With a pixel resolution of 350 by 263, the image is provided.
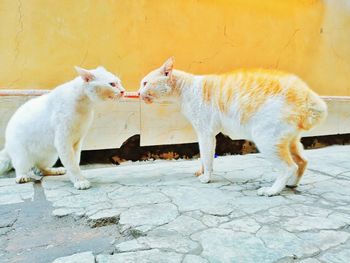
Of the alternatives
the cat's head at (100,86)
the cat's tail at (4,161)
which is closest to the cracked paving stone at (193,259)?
the cat's head at (100,86)

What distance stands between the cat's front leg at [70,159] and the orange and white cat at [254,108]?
0.80 metres

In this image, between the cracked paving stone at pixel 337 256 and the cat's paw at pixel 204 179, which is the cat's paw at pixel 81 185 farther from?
the cracked paving stone at pixel 337 256

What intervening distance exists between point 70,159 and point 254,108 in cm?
153

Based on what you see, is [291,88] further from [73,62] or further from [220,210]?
[73,62]

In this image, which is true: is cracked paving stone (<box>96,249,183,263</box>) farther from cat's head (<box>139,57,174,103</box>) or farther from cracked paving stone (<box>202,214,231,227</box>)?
cat's head (<box>139,57,174,103</box>)

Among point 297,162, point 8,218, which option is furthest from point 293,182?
point 8,218

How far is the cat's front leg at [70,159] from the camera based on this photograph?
2.60 m

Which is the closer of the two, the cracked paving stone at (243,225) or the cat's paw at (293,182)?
the cracked paving stone at (243,225)

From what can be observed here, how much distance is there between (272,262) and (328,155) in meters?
3.12

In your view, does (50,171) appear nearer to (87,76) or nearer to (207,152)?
(87,76)

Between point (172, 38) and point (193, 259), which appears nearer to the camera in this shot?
point (193, 259)

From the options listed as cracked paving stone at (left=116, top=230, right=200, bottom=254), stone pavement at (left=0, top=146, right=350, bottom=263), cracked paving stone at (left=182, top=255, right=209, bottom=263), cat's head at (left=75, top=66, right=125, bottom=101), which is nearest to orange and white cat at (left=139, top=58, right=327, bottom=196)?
stone pavement at (left=0, top=146, right=350, bottom=263)

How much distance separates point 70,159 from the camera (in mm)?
2627

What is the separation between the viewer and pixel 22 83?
3.61m
